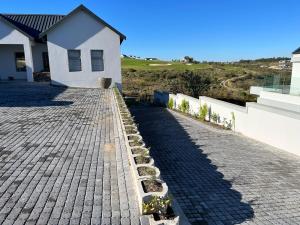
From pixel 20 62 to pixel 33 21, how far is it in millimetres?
4137

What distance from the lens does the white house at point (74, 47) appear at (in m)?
20.5

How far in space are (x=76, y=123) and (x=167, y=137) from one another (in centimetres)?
545

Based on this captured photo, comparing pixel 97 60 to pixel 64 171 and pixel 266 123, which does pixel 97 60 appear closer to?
pixel 266 123

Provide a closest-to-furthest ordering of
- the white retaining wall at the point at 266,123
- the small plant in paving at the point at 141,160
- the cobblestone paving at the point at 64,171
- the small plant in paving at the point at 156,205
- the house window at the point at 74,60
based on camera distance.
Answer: the small plant in paving at the point at 156,205, the cobblestone paving at the point at 64,171, the small plant in paving at the point at 141,160, the white retaining wall at the point at 266,123, the house window at the point at 74,60

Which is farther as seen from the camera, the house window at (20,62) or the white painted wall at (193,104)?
the house window at (20,62)

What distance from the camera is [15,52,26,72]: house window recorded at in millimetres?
23188

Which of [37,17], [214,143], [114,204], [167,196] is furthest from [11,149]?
[37,17]

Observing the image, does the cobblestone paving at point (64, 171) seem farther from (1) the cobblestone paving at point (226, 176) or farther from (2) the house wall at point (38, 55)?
(2) the house wall at point (38, 55)

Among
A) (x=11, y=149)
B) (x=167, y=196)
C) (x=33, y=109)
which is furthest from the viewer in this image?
(x=33, y=109)

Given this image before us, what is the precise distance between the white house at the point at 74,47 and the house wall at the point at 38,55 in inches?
6.9

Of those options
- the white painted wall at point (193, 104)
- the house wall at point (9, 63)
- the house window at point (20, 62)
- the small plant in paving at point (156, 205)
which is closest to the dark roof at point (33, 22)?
the house wall at point (9, 63)

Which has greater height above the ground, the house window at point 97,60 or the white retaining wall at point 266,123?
the house window at point 97,60

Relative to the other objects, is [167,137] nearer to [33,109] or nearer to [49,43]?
[33,109]

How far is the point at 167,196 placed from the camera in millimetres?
4051
